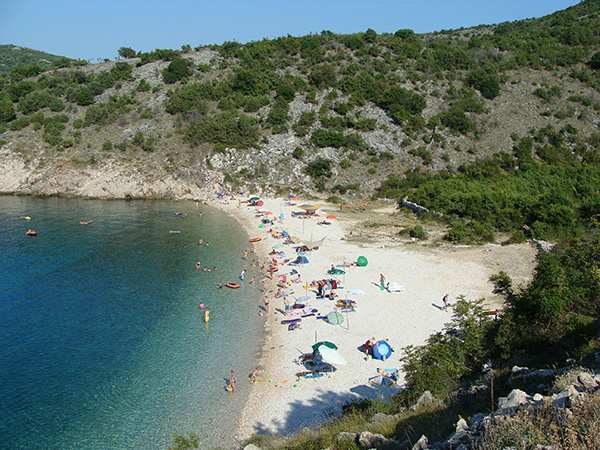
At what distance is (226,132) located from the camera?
67.8 m

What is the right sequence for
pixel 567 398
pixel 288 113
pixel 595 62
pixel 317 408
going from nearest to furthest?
1. pixel 567 398
2. pixel 317 408
3. pixel 288 113
4. pixel 595 62

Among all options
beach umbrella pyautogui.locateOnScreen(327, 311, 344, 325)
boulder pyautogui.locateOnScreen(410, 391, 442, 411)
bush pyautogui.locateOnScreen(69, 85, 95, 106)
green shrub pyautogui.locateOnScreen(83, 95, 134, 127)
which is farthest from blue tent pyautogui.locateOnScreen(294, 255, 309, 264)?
bush pyautogui.locateOnScreen(69, 85, 95, 106)

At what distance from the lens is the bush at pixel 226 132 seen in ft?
220

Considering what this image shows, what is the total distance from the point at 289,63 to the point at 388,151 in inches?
1019

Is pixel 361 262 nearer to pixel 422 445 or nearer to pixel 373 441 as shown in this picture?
pixel 373 441

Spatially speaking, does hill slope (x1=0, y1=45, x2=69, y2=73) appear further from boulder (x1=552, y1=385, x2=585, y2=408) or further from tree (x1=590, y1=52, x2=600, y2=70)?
boulder (x1=552, y1=385, x2=585, y2=408)

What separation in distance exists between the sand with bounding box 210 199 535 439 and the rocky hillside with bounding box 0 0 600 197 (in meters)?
21.2

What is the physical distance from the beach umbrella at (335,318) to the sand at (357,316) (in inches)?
10.3

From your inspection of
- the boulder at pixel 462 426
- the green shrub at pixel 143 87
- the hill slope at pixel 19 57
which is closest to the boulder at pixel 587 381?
the boulder at pixel 462 426

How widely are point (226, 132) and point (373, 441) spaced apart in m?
59.8

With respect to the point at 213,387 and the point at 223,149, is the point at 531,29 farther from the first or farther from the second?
the point at 213,387

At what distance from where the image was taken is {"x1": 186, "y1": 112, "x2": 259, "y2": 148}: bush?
6719cm

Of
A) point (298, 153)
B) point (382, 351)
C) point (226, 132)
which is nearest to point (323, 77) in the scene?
point (298, 153)

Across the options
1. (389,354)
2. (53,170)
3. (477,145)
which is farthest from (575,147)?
(53,170)
